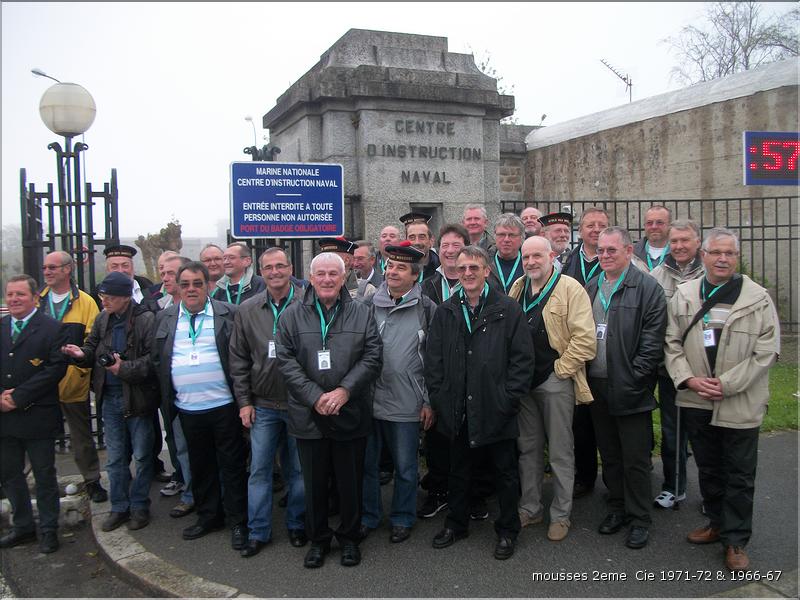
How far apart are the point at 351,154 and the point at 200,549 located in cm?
474

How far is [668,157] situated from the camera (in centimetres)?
1162

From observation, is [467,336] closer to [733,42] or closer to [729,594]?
[729,594]

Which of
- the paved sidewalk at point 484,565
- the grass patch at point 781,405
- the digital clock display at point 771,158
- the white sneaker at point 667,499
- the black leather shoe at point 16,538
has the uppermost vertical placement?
the digital clock display at point 771,158

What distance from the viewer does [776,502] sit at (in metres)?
5.00

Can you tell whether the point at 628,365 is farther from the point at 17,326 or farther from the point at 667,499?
the point at 17,326

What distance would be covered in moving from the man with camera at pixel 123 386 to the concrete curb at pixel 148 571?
20 centimetres

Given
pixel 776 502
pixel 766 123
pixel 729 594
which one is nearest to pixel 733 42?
pixel 766 123

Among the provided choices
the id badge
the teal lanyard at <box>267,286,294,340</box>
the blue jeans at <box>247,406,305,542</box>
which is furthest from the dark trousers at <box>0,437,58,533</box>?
the id badge

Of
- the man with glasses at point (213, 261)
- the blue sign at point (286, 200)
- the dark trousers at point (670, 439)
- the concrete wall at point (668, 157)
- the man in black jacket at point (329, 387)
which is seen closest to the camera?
the man in black jacket at point (329, 387)

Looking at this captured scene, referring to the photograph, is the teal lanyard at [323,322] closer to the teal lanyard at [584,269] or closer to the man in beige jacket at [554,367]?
the man in beige jacket at [554,367]

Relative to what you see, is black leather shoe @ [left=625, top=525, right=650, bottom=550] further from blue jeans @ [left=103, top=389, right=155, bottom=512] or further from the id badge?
blue jeans @ [left=103, top=389, right=155, bottom=512]

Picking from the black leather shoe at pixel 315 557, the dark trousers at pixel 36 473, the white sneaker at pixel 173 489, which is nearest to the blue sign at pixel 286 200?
the white sneaker at pixel 173 489

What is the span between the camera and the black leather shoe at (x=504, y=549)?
4258 mm

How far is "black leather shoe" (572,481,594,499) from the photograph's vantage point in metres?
5.27
